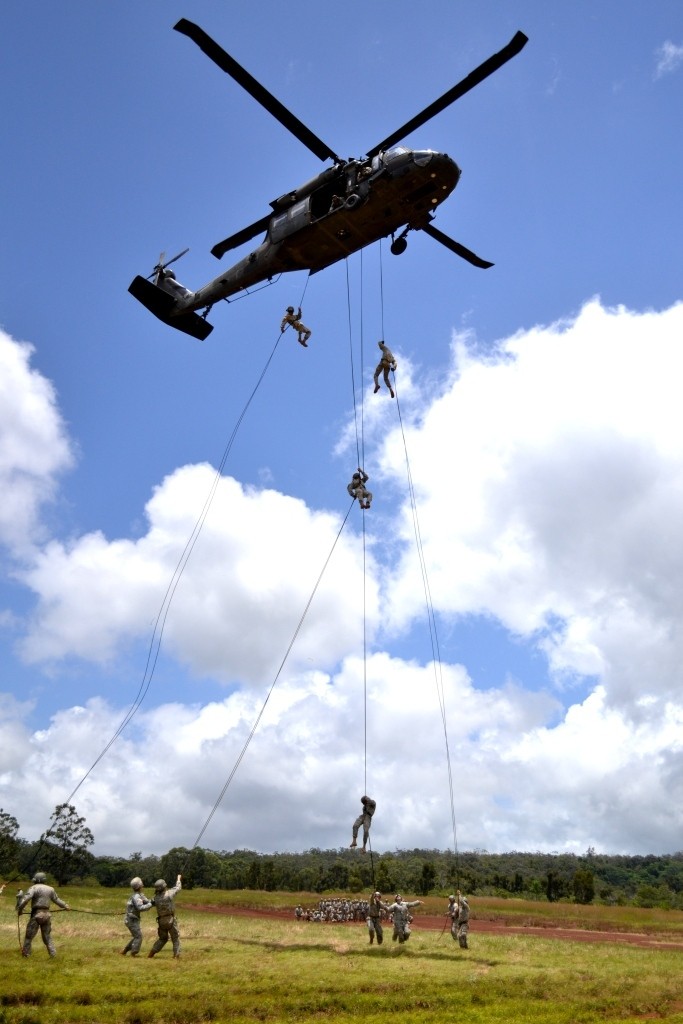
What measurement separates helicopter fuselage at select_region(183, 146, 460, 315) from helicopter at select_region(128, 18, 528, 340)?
24 millimetres

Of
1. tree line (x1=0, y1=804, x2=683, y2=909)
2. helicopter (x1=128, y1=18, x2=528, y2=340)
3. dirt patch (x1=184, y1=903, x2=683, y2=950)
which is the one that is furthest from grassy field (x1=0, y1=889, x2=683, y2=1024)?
tree line (x1=0, y1=804, x2=683, y2=909)

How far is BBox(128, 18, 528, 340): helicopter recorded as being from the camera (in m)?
18.7

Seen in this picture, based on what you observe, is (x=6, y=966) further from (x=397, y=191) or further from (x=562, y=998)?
(x=397, y=191)

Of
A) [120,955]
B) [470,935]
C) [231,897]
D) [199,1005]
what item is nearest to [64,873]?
[231,897]

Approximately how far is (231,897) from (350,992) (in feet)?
117

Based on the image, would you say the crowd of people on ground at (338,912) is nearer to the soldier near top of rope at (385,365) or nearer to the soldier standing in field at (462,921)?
the soldier standing in field at (462,921)

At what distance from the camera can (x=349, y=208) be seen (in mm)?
19578

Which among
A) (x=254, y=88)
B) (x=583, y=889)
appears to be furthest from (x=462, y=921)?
(x=583, y=889)

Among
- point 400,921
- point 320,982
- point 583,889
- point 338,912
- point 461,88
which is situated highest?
point 461,88

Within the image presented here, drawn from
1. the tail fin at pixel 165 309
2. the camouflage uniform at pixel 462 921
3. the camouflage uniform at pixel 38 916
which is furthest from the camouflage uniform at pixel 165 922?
the tail fin at pixel 165 309

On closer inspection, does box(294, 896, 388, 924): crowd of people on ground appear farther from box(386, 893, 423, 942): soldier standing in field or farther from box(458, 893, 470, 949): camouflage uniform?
box(458, 893, 470, 949): camouflage uniform

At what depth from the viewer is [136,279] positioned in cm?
2683

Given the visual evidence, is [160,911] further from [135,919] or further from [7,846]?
[7,846]

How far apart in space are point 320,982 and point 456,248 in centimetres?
2083
